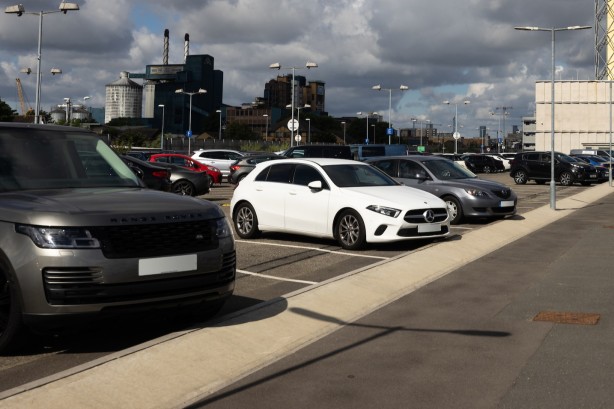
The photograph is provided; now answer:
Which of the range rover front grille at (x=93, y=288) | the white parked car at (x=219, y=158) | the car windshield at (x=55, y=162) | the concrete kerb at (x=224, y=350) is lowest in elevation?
the concrete kerb at (x=224, y=350)

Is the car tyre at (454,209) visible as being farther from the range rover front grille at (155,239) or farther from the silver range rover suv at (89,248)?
the range rover front grille at (155,239)

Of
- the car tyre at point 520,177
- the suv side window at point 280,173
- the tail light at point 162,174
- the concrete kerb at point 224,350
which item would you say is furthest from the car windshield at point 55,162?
the car tyre at point 520,177

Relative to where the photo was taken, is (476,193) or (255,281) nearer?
(255,281)

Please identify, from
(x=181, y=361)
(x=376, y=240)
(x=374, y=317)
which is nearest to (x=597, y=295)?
(x=374, y=317)

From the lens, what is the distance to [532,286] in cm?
927

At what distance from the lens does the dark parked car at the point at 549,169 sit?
3734 cm

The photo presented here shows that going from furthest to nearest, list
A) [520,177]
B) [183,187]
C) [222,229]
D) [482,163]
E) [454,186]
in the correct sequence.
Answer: [482,163] < [520,177] < [183,187] < [454,186] < [222,229]

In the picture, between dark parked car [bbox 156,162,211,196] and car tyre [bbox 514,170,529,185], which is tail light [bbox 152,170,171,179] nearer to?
dark parked car [bbox 156,162,211,196]

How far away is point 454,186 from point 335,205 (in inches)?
207

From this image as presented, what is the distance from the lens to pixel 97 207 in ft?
18.8

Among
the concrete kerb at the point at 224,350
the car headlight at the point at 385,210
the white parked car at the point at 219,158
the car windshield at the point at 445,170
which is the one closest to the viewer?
the concrete kerb at the point at 224,350

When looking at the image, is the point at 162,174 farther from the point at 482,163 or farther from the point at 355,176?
the point at 482,163

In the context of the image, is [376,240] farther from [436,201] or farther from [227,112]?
[227,112]

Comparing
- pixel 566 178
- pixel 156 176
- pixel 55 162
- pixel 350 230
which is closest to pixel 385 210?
pixel 350 230
